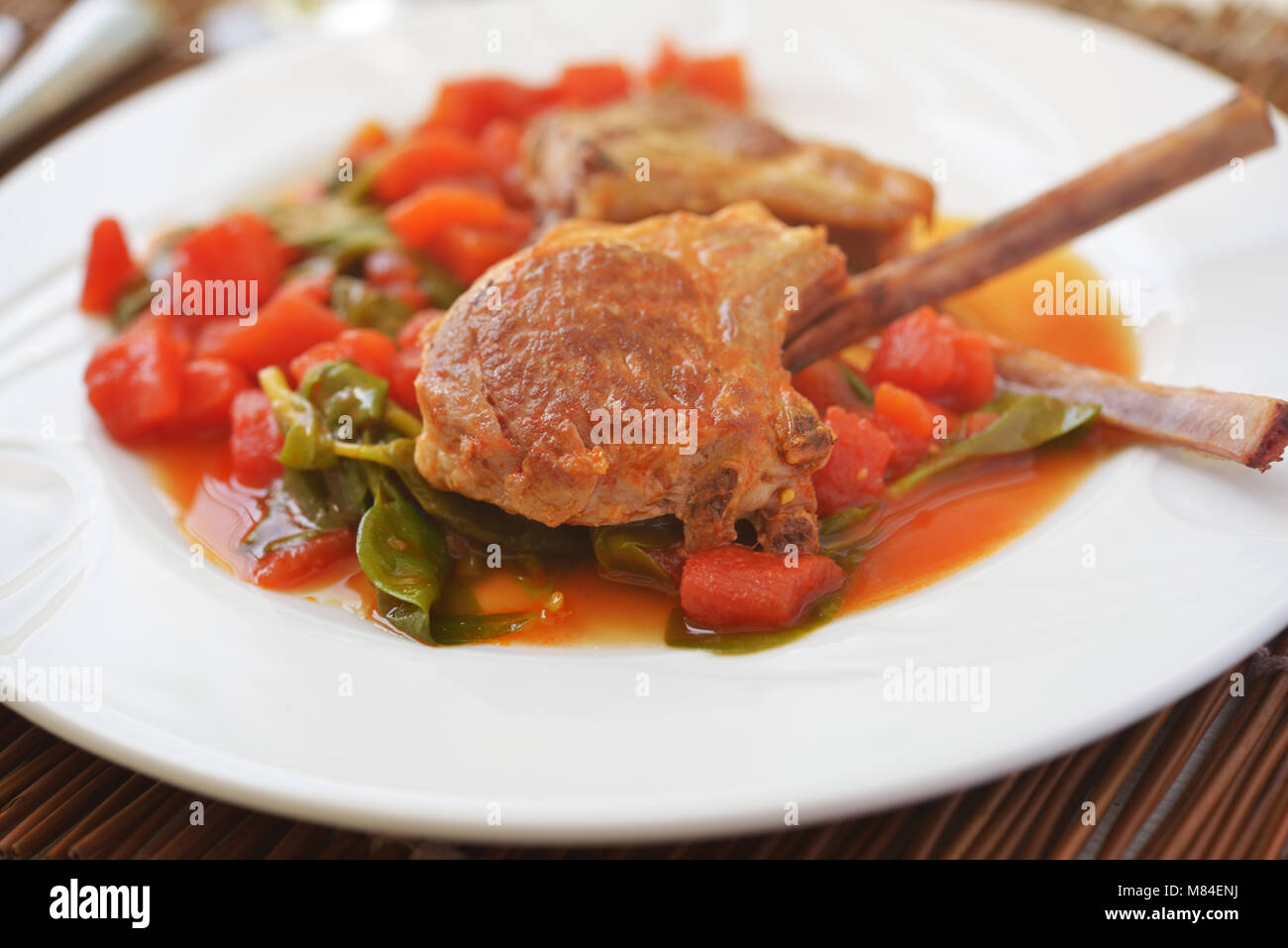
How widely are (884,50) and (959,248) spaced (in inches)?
99.9

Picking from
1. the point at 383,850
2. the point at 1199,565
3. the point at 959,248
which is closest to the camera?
the point at 383,850

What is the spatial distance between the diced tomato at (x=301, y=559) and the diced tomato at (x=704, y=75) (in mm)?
3524

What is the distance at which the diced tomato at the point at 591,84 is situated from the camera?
6.29 m

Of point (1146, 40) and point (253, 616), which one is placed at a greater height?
point (1146, 40)

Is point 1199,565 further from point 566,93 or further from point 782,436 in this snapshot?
point 566,93

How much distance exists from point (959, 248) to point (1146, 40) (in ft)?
10.1

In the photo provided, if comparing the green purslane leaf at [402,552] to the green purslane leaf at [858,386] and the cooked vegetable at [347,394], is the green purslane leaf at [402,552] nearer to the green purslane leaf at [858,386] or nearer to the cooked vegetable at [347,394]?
the cooked vegetable at [347,394]

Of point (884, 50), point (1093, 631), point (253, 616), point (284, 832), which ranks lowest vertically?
point (284, 832)

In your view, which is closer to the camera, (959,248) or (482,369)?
(482,369)

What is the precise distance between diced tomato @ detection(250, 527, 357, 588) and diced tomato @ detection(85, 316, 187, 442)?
949 millimetres

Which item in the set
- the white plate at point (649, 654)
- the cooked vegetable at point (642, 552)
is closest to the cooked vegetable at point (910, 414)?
the white plate at point (649, 654)

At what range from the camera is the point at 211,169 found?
20.1 ft
